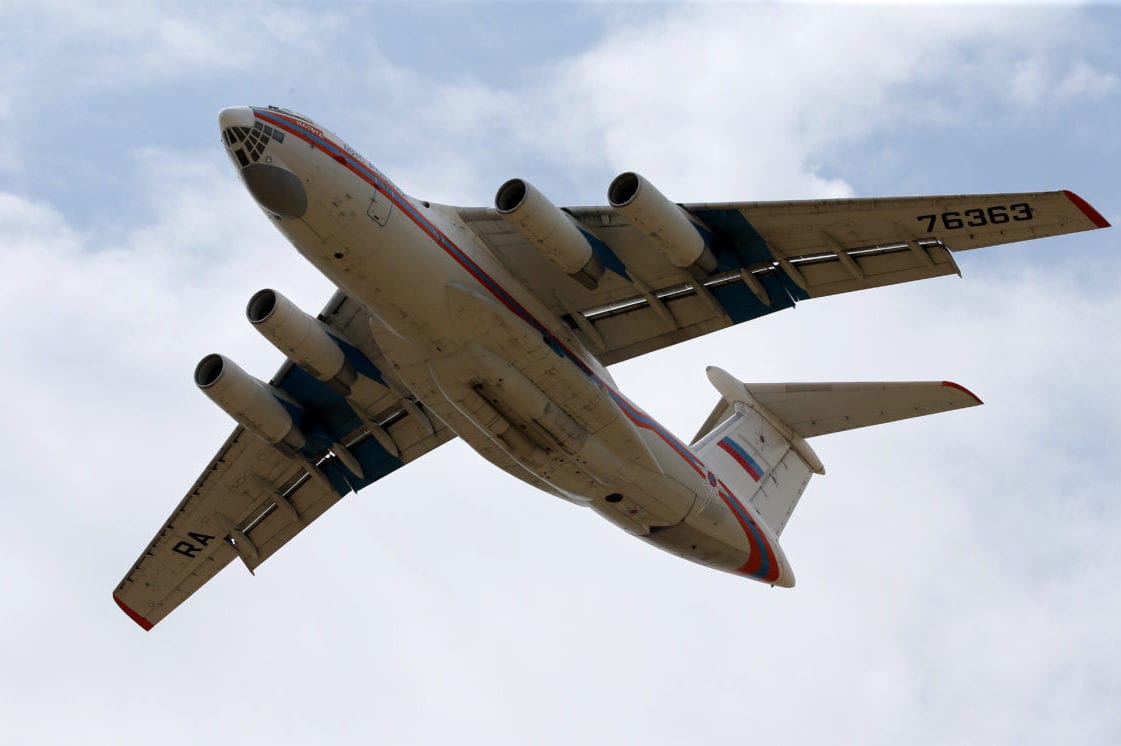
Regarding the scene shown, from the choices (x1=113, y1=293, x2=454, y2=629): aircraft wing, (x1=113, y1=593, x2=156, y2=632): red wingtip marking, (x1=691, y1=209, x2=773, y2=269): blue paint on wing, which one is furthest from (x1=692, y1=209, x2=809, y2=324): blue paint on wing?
(x1=113, y1=593, x2=156, y2=632): red wingtip marking

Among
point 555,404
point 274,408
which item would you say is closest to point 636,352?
point 555,404

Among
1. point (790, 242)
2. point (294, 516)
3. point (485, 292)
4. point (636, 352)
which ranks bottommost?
point (294, 516)

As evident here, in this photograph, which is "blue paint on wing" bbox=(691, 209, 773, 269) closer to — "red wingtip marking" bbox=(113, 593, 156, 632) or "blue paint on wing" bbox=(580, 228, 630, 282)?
"blue paint on wing" bbox=(580, 228, 630, 282)

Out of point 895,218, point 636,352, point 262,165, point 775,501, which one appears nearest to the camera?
point 262,165

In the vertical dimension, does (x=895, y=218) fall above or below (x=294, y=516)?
above

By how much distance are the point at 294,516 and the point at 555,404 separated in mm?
4678

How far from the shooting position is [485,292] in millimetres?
13352

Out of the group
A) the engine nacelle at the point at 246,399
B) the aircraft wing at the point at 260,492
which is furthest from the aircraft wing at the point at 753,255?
the engine nacelle at the point at 246,399

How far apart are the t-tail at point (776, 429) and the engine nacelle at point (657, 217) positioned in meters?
4.06

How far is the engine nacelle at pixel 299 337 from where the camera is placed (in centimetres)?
1395

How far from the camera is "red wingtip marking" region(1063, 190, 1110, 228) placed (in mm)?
11992

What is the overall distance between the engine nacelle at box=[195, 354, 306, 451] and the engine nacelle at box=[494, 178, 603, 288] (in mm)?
3767

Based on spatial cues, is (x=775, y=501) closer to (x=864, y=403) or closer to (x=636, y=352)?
(x=864, y=403)

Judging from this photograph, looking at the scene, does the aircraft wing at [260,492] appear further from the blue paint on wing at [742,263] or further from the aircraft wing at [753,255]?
the blue paint on wing at [742,263]
